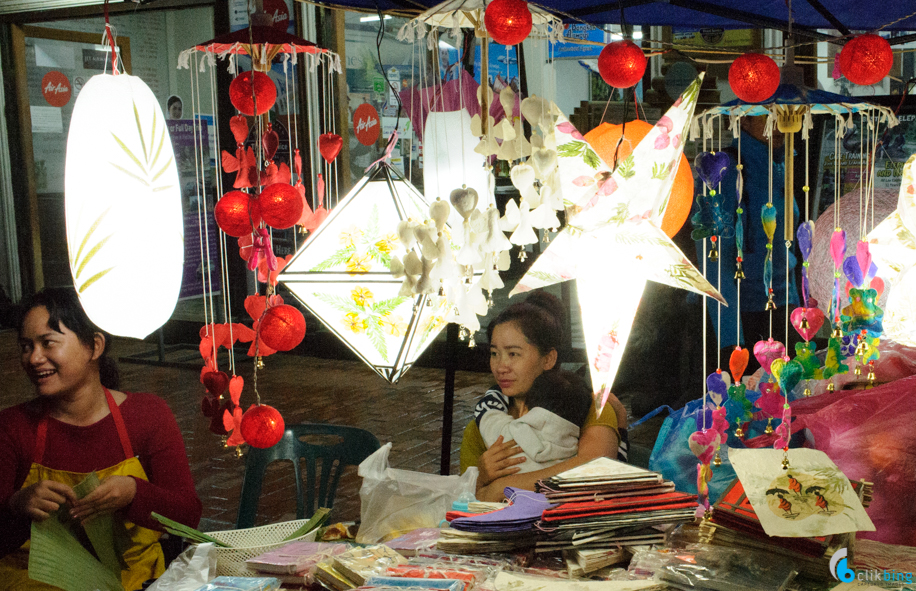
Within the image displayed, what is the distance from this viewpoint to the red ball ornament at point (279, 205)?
1.47 metres

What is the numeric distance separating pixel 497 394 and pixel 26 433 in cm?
130

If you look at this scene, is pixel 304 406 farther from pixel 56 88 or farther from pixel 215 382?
pixel 56 88

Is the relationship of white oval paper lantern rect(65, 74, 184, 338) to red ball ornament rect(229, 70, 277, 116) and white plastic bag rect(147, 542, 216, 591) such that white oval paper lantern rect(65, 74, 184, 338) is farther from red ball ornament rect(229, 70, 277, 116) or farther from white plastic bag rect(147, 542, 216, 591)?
white plastic bag rect(147, 542, 216, 591)

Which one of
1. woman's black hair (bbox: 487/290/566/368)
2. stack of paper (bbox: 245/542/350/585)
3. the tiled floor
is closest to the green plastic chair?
woman's black hair (bbox: 487/290/566/368)

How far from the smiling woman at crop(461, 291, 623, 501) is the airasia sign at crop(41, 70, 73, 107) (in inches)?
233

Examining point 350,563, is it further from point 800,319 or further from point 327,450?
point 800,319

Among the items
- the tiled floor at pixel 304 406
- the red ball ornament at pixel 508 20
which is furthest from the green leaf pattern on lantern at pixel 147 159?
the tiled floor at pixel 304 406

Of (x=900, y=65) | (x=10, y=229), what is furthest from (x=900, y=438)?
(x=10, y=229)

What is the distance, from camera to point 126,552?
2137mm

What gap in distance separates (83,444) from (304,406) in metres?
2.88

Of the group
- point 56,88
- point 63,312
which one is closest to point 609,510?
point 63,312

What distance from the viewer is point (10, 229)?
24.5ft

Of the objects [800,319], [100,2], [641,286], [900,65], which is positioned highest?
[100,2]

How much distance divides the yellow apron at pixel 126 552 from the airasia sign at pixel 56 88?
579 cm
